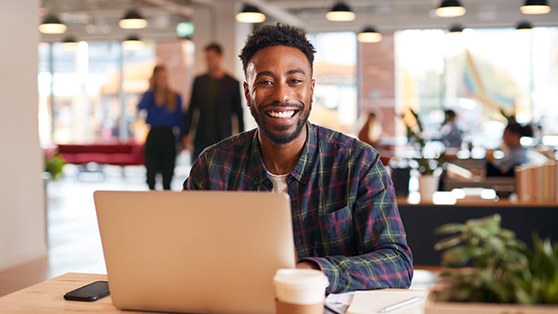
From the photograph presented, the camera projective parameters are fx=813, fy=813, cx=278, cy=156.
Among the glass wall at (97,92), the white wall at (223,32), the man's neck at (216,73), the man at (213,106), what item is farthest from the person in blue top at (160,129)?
the glass wall at (97,92)

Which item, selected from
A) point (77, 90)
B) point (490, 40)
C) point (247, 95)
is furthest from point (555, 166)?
point (77, 90)

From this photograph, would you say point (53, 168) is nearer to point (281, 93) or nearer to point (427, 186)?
point (427, 186)

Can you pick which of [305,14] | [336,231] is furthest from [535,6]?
[336,231]

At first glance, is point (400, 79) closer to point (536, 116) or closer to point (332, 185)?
point (536, 116)

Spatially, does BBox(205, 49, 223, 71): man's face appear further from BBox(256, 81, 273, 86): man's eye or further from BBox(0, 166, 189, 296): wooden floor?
BBox(256, 81, 273, 86): man's eye

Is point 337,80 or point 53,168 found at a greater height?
point 337,80

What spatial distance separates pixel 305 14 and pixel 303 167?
13.7 m

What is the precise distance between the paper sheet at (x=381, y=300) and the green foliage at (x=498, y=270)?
1.78 ft

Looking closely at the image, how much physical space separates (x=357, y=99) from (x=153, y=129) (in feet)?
27.8

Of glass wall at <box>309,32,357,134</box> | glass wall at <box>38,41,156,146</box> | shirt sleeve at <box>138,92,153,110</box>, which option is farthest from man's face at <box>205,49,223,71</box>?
glass wall at <box>38,41,156,146</box>

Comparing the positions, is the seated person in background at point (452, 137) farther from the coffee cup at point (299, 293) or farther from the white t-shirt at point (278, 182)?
the coffee cup at point (299, 293)

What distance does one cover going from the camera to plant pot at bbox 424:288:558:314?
46.1 inches

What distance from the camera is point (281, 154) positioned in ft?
8.07

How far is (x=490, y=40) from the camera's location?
15.6m
